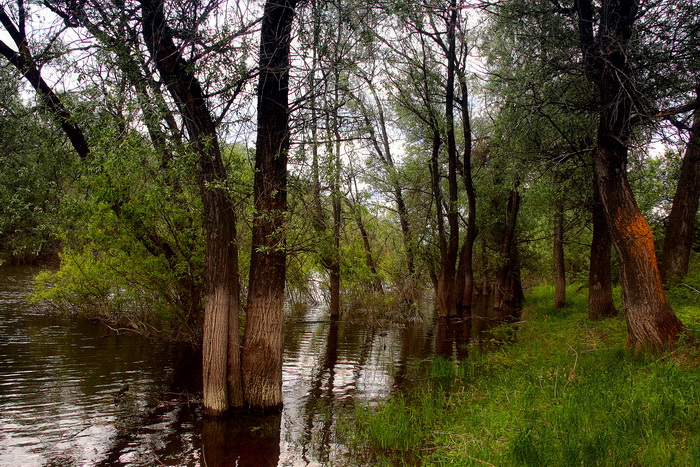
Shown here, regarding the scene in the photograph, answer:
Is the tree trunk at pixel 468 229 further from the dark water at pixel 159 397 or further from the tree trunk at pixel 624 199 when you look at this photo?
the tree trunk at pixel 624 199

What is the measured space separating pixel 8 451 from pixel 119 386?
3067 millimetres

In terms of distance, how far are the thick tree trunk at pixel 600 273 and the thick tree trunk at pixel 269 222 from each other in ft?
29.3

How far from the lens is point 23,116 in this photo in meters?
8.49

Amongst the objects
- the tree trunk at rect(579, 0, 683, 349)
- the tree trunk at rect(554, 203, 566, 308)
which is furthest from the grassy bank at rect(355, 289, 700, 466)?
the tree trunk at rect(554, 203, 566, 308)

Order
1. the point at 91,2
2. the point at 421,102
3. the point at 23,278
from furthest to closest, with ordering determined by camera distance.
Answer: the point at 23,278 < the point at 421,102 < the point at 91,2

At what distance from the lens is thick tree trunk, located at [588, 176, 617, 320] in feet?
40.3

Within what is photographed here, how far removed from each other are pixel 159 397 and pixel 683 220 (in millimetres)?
12398

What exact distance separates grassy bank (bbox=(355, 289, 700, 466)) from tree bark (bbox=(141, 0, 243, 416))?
2.23 m

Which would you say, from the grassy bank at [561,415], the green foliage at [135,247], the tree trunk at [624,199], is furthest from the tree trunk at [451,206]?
the green foliage at [135,247]

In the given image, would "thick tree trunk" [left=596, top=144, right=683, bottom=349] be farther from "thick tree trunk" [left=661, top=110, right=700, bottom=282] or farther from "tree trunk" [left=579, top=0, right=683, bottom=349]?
"thick tree trunk" [left=661, top=110, right=700, bottom=282]

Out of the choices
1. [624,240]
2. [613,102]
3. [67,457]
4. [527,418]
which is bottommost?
[67,457]

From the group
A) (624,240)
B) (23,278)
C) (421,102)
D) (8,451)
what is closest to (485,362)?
(624,240)

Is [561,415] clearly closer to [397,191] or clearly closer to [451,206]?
[451,206]

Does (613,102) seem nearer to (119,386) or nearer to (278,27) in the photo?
(278,27)
